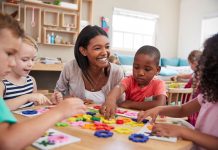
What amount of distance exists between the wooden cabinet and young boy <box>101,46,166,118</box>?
3732 millimetres

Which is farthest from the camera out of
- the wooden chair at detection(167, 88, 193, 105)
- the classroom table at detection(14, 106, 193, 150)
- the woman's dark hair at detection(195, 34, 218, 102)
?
the wooden chair at detection(167, 88, 193, 105)

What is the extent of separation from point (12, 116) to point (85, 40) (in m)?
1.20

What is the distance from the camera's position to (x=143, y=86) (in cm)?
169

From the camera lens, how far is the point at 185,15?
25.7ft

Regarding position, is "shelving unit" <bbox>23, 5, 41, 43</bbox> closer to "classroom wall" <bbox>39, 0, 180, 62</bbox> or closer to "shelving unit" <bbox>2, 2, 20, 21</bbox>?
"shelving unit" <bbox>2, 2, 20, 21</bbox>

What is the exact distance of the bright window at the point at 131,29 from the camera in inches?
263

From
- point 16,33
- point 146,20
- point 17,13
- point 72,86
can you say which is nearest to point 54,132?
point 16,33

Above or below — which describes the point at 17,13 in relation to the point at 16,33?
above

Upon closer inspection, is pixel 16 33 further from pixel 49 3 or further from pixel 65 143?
pixel 49 3

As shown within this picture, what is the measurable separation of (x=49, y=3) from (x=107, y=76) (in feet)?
12.6

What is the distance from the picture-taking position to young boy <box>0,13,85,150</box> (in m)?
0.66

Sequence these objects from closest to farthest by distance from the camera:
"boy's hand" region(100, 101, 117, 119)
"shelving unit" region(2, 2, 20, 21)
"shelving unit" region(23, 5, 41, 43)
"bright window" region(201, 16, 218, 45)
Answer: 1. "boy's hand" region(100, 101, 117, 119)
2. "shelving unit" region(2, 2, 20, 21)
3. "shelving unit" region(23, 5, 41, 43)
4. "bright window" region(201, 16, 218, 45)

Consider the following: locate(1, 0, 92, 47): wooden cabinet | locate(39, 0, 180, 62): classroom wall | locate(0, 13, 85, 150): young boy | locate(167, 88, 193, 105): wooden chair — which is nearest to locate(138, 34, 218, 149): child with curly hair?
locate(0, 13, 85, 150): young boy

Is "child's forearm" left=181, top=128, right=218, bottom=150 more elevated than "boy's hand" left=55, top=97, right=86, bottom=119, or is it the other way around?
"boy's hand" left=55, top=97, right=86, bottom=119
